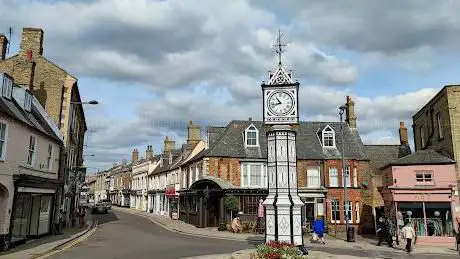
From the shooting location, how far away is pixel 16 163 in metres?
18.1

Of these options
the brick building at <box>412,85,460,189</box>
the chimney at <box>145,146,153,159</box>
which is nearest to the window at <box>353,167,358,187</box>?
the brick building at <box>412,85,460,189</box>

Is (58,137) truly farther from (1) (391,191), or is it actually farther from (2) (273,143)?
(1) (391,191)

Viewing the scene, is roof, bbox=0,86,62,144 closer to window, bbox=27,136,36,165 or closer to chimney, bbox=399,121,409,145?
window, bbox=27,136,36,165

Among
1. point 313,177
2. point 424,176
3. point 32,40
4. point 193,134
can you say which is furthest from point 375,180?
point 32,40

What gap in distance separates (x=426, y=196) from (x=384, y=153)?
14.9 metres

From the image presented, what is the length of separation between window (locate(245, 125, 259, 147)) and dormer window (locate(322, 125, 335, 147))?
6.34m

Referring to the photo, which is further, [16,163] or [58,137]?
[58,137]

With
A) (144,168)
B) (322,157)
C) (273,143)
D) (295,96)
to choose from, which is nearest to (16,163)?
(273,143)

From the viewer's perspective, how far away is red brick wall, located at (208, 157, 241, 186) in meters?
34.5

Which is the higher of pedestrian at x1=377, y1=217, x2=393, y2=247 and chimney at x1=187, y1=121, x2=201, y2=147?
chimney at x1=187, y1=121, x2=201, y2=147

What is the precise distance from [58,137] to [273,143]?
1650 centimetres

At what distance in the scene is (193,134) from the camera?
4772cm

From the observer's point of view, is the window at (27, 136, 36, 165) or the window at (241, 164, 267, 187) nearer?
the window at (27, 136, 36, 165)

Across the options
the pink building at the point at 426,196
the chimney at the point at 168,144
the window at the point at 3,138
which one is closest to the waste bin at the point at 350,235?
the pink building at the point at 426,196
